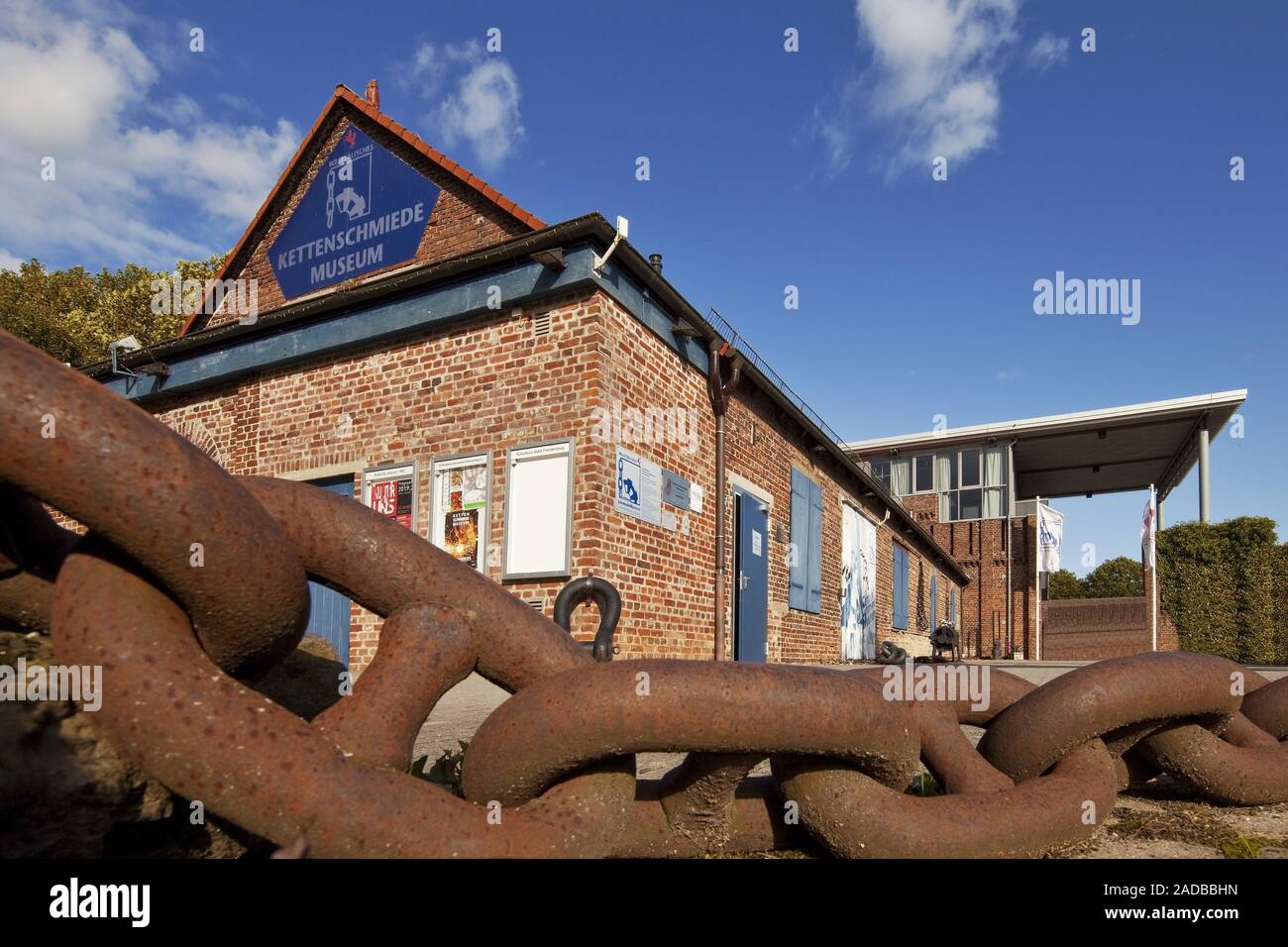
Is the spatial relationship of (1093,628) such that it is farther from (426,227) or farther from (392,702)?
(392,702)

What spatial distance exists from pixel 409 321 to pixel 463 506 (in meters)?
2.22

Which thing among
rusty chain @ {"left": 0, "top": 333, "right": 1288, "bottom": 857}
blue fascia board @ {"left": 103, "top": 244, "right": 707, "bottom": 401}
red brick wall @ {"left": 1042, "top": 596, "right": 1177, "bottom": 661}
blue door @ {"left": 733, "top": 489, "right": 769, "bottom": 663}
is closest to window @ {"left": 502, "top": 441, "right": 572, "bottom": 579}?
blue fascia board @ {"left": 103, "top": 244, "right": 707, "bottom": 401}

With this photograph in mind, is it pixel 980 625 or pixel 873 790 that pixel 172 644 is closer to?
pixel 873 790

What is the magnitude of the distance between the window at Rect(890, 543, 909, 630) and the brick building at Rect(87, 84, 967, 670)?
7.17 meters

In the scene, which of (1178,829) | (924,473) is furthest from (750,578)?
(924,473)

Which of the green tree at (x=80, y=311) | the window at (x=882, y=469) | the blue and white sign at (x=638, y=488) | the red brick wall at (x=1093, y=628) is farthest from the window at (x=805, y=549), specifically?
the green tree at (x=80, y=311)

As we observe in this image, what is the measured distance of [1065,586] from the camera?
50.1 m

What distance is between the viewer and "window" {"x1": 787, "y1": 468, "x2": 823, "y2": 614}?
Result: 45.2 feet

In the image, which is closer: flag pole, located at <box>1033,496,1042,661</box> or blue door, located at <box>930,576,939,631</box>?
blue door, located at <box>930,576,939,631</box>

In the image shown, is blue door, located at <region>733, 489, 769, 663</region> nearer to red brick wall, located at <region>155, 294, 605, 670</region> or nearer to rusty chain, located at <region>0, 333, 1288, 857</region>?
red brick wall, located at <region>155, 294, 605, 670</region>

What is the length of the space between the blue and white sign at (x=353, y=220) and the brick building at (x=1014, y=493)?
18.3 m

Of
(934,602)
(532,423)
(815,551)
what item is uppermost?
(532,423)
